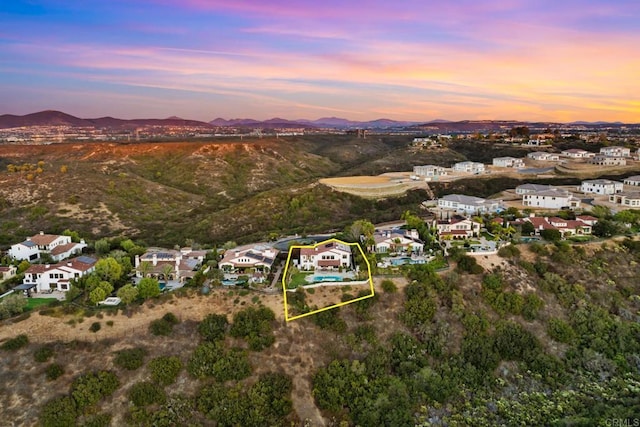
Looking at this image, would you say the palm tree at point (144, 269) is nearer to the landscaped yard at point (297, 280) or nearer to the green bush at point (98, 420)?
the landscaped yard at point (297, 280)

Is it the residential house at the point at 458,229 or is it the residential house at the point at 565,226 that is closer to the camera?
the residential house at the point at 458,229

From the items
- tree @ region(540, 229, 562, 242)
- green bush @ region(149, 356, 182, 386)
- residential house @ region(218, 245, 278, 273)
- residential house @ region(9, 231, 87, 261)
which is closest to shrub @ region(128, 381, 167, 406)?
green bush @ region(149, 356, 182, 386)

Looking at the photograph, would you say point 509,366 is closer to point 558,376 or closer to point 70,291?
point 558,376

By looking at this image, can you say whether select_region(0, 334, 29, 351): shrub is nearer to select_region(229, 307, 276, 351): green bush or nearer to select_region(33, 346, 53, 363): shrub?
select_region(33, 346, 53, 363): shrub

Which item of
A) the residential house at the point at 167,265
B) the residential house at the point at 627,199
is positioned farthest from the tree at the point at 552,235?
the residential house at the point at 167,265

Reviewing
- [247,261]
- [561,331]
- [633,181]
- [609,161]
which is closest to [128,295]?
[247,261]

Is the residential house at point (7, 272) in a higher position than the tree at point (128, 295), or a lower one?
lower

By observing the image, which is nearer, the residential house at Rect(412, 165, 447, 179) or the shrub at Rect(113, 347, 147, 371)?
the shrub at Rect(113, 347, 147, 371)
